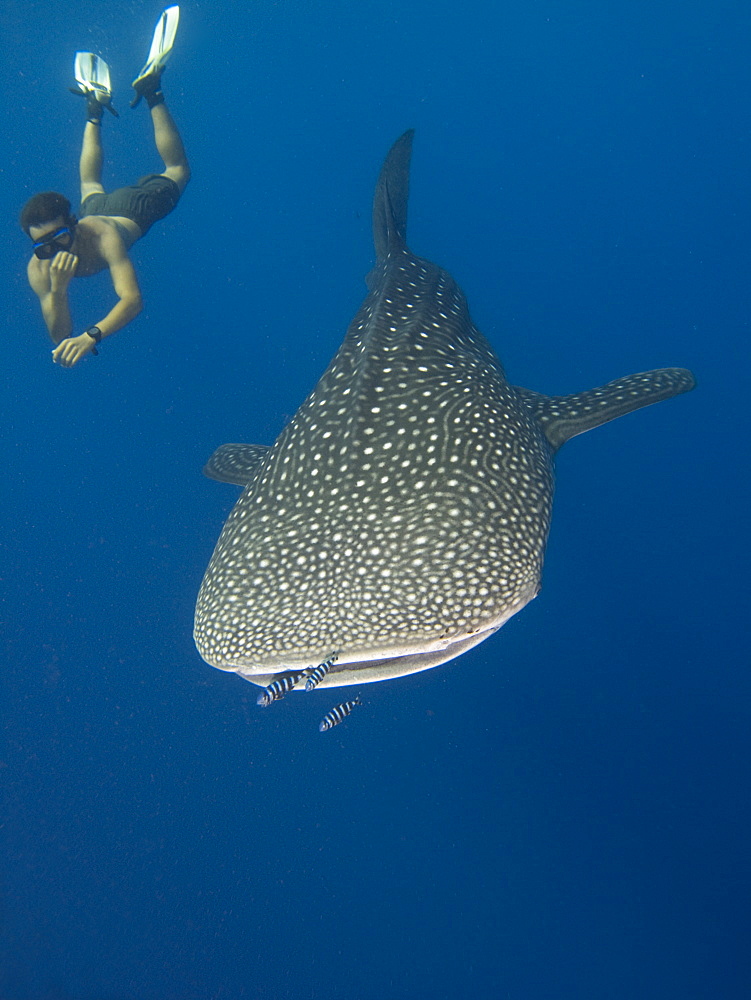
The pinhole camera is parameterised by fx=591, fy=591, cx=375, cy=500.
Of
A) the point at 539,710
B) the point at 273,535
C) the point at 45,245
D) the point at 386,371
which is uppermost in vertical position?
the point at 45,245

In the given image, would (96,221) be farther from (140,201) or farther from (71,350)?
(71,350)

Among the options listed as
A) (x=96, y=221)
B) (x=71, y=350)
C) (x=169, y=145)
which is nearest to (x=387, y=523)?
(x=71, y=350)

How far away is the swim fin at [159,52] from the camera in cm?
902

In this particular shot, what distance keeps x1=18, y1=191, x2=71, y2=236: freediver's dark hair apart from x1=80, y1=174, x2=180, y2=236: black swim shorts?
1.91 metres

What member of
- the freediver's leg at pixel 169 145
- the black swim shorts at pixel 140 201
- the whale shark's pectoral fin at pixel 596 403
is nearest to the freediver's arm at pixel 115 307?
the black swim shorts at pixel 140 201

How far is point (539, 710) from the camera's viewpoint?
8.16 metres

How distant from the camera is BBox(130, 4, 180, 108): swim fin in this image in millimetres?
9023

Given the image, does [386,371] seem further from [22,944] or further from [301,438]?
[22,944]

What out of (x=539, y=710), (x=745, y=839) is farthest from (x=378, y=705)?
(x=745, y=839)

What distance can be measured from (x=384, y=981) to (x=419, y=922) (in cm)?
94

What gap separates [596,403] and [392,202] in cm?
325

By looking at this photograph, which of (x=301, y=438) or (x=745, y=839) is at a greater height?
(x=301, y=438)

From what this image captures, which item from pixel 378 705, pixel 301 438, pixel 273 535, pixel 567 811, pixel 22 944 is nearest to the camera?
pixel 273 535

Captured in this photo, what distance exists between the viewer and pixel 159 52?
921cm
